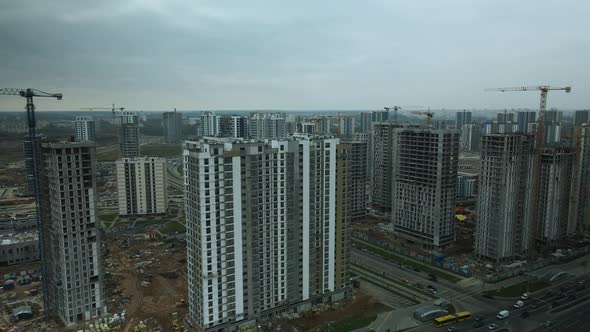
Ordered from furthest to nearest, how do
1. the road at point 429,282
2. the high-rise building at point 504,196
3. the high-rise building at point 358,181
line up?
the high-rise building at point 358,181 < the high-rise building at point 504,196 < the road at point 429,282

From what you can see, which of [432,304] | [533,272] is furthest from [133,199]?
[533,272]

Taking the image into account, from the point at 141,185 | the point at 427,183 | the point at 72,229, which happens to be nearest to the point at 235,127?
the point at 141,185

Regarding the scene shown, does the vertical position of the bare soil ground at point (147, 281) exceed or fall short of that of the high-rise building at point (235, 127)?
it falls short

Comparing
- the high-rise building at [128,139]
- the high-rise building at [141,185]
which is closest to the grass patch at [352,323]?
the high-rise building at [141,185]

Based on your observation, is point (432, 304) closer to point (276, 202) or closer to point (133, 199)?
point (276, 202)

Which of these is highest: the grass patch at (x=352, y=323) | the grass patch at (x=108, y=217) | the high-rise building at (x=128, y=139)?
the high-rise building at (x=128, y=139)

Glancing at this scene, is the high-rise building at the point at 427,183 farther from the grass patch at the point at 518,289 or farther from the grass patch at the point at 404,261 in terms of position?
the grass patch at the point at 518,289
